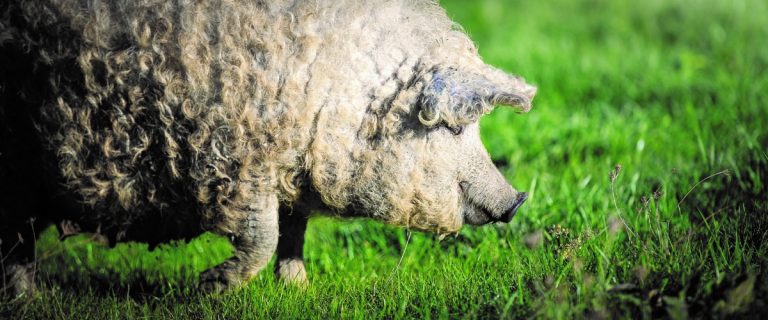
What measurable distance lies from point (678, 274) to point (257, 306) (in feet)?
4.96

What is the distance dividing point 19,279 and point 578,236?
239 centimetres

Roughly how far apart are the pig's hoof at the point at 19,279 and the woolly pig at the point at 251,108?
2.04 feet

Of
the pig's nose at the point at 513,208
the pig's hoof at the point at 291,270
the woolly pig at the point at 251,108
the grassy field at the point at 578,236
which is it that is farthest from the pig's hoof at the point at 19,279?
the pig's nose at the point at 513,208

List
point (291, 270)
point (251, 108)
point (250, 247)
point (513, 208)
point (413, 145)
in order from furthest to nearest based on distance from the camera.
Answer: point (291, 270) → point (513, 208) → point (250, 247) → point (413, 145) → point (251, 108)

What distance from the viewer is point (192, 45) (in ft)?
9.56

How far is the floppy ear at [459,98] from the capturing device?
2.89 meters

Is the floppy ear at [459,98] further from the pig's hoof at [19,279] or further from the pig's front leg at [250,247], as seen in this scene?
the pig's hoof at [19,279]

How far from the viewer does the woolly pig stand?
2.90 m

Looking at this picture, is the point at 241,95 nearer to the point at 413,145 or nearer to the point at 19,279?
the point at 413,145

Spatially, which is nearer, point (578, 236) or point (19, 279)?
point (578, 236)

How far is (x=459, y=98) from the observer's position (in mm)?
2900

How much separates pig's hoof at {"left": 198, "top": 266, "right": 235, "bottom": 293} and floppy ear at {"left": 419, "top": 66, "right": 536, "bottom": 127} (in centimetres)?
99

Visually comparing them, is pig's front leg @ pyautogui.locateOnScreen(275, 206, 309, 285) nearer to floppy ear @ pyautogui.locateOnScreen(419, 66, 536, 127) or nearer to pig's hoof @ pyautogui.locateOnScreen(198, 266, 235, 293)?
pig's hoof @ pyautogui.locateOnScreen(198, 266, 235, 293)

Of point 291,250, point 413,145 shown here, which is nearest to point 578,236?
point 413,145
